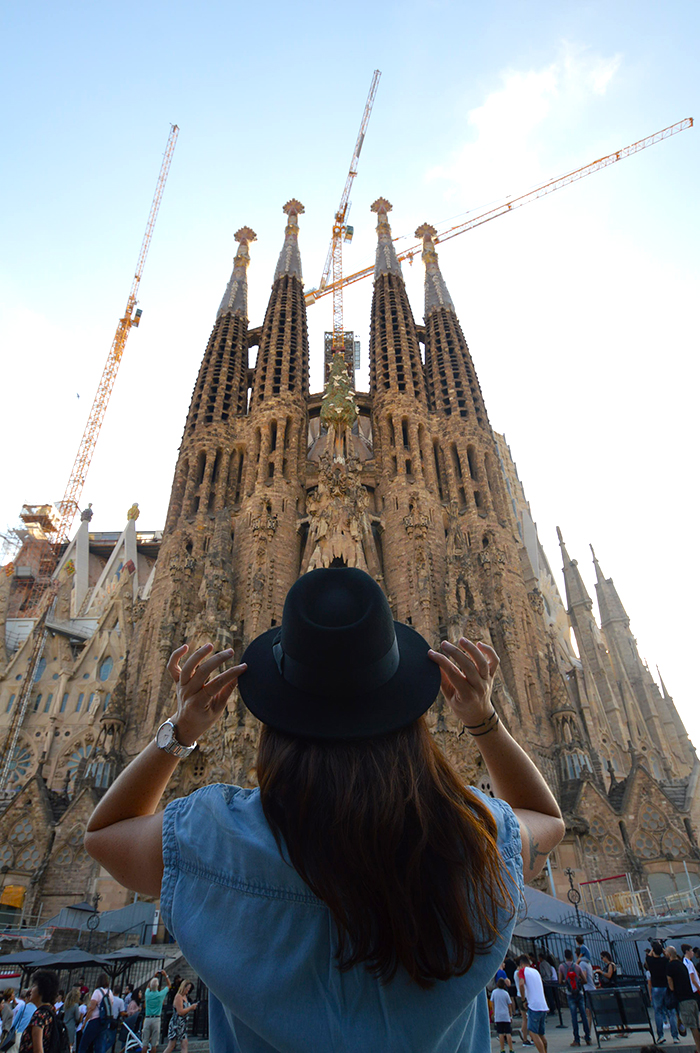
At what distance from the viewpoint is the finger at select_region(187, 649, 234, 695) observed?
1.86 m

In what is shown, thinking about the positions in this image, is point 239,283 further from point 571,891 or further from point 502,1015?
point 502,1015

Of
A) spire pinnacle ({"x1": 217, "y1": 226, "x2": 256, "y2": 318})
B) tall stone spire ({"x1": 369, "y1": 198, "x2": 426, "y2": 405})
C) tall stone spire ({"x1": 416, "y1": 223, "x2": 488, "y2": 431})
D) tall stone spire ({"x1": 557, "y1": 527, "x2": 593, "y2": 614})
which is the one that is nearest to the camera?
tall stone spire ({"x1": 416, "y1": 223, "x2": 488, "y2": 431})

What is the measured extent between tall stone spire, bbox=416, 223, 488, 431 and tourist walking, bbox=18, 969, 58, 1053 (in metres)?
33.1

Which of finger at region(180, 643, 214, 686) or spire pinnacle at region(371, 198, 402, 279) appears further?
spire pinnacle at region(371, 198, 402, 279)

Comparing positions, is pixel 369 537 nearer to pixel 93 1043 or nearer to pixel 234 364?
pixel 234 364

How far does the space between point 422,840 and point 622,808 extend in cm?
2661

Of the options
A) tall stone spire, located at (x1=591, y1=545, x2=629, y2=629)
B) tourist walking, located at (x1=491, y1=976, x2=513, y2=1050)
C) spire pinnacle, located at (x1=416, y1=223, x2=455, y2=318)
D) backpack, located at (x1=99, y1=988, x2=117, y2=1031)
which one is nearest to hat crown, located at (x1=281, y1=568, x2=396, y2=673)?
backpack, located at (x1=99, y1=988, x2=117, y2=1031)

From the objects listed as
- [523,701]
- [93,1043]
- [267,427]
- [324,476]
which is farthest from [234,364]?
[93,1043]

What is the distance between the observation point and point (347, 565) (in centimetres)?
2578

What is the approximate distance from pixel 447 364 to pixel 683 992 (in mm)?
34051

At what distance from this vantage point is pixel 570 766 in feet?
80.8

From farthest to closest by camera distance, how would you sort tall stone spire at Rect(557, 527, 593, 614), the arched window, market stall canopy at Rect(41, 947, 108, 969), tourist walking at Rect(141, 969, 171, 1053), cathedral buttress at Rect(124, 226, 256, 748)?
tall stone spire at Rect(557, 527, 593, 614) → the arched window → cathedral buttress at Rect(124, 226, 256, 748) → market stall canopy at Rect(41, 947, 108, 969) → tourist walking at Rect(141, 969, 171, 1053)

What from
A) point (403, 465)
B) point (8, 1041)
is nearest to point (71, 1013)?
point (8, 1041)

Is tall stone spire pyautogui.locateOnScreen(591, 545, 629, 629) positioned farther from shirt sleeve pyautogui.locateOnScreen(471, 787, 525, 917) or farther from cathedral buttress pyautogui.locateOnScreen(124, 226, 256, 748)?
shirt sleeve pyautogui.locateOnScreen(471, 787, 525, 917)
